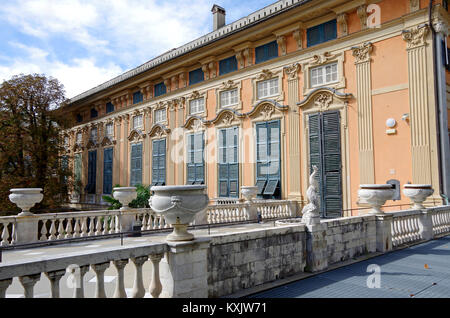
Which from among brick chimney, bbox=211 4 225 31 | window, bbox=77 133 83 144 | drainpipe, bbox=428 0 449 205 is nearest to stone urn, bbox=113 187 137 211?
drainpipe, bbox=428 0 449 205

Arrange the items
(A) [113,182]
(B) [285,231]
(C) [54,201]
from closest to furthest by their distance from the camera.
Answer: (B) [285,231] → (C) [54,201] → (A) [113,182]

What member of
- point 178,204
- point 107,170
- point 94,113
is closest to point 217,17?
point 94,113

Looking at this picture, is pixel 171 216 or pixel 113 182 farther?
pixel 113 182

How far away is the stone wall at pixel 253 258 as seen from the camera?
4535mm

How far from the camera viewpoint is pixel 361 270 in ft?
19.2

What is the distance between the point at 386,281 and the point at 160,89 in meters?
18.5

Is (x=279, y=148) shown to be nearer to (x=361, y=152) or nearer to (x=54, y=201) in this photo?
(x=361, y=152)

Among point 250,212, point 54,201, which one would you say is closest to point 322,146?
point 250,212

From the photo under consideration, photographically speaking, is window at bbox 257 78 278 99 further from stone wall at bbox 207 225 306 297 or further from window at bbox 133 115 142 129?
stone wall at bbox 207 225 306 297

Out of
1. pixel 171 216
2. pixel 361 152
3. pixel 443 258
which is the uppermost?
pixel 361 152

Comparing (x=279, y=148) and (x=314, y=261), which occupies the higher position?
(x=279, y=148)

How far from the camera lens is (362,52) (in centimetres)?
1282

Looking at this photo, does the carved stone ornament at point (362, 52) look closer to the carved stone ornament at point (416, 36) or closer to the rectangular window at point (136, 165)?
the carved stone ornament at point (416, 36)
